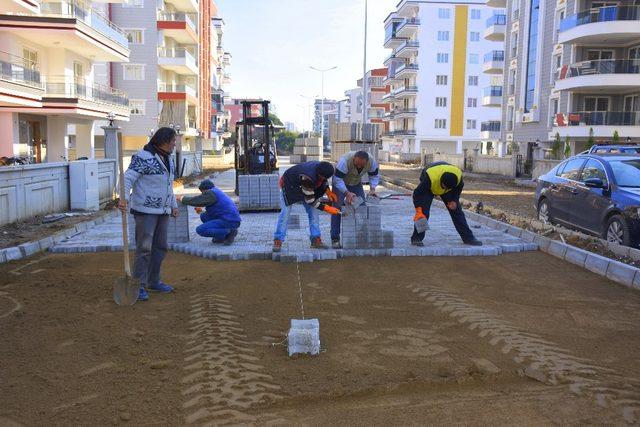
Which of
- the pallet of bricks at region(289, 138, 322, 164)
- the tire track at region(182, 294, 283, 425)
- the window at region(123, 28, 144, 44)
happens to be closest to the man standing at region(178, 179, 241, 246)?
the tire track at region(182, 294, 283, 425)

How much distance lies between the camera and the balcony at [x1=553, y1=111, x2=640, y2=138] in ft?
105

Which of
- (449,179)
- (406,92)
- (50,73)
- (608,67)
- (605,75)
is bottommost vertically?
(449,179)

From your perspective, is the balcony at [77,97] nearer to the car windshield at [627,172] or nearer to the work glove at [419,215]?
the work glove at [419,215]

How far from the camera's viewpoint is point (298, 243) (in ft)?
30.9

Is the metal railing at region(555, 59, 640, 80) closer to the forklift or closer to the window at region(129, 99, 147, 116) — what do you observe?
the forklift

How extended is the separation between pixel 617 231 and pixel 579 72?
27.6 m

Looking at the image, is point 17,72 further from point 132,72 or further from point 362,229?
point 132,72

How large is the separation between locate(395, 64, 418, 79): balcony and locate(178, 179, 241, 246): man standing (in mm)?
66119

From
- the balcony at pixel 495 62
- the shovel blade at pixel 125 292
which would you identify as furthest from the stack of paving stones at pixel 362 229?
the balcony at pixel 495 62

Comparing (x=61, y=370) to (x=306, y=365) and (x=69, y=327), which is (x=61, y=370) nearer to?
(x=69, y=327)

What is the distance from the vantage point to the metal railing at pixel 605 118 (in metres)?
32.1

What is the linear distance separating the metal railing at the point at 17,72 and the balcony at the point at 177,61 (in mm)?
22167

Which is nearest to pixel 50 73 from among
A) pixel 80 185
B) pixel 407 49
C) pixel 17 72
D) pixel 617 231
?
pixel 17 72

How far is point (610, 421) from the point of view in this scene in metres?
3.56
